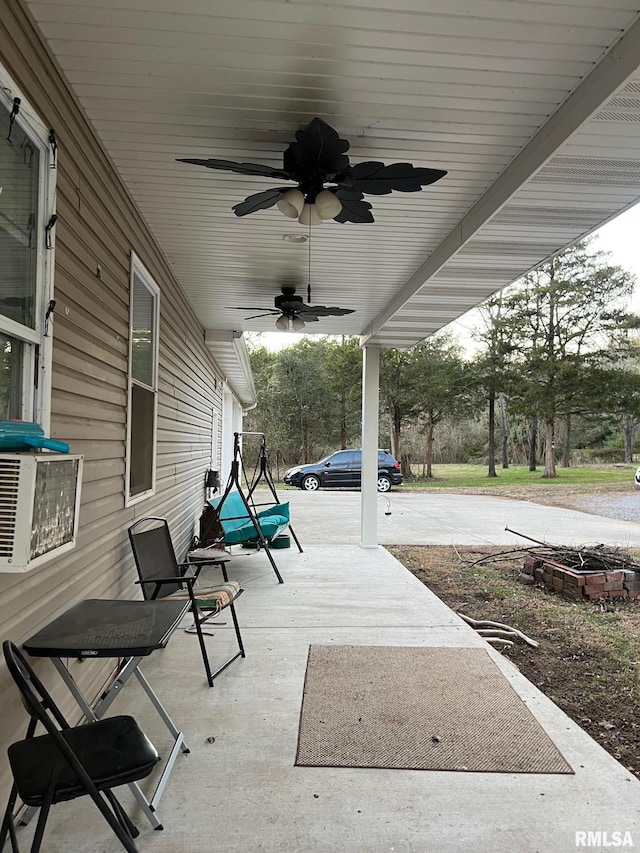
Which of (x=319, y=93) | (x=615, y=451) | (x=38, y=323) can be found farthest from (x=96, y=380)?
(x=615, y=451)

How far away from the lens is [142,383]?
3.96m

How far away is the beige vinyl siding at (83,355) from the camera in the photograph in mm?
1968

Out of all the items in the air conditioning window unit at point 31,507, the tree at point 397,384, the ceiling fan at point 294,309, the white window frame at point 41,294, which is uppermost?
the tree at point 397,384

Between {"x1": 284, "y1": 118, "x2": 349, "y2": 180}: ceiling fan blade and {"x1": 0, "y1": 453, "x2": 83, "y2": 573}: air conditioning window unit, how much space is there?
1.59 m

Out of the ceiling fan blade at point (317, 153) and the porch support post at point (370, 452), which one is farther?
the porch support post at point (370, 452)

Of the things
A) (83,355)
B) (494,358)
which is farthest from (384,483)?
(83,355)

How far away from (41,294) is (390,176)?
148 centimetres

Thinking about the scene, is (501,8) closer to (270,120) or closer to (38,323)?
(270,120)

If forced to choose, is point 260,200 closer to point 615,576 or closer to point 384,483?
point 615,576

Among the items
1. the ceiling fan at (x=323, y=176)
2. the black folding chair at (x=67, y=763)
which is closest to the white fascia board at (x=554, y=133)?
the ceiling fan at (x=323, y=176)

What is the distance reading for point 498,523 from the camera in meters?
10.5

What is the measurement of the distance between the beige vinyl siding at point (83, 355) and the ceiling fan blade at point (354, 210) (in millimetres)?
1176

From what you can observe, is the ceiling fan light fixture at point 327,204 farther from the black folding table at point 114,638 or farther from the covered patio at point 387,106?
the black folding table at point 114,638

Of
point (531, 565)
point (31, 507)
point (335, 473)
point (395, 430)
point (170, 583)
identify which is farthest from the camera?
point (395, 430)
